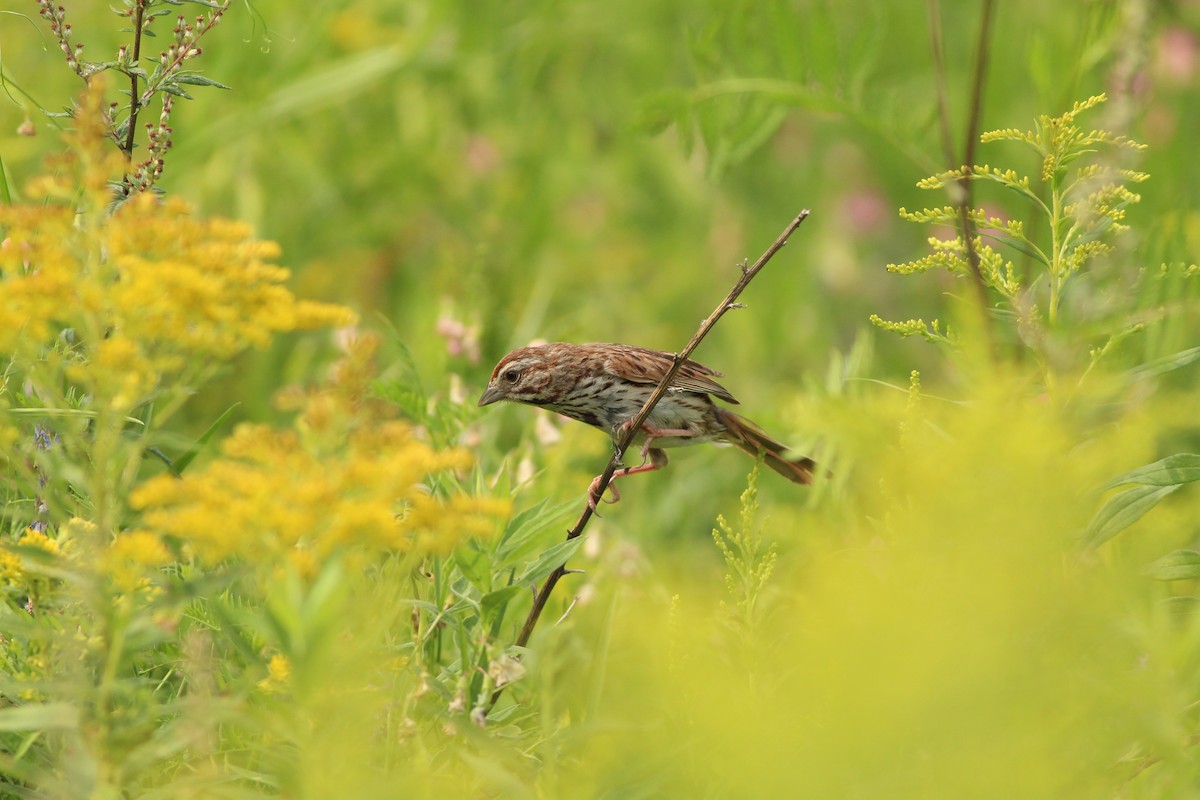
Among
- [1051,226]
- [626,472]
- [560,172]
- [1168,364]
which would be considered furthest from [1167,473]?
[560,172]

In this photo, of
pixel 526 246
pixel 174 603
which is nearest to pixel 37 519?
pixel 174 603

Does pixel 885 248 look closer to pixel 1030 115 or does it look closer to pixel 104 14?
pixel 1030 115

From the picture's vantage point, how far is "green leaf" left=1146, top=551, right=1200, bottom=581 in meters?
2.80

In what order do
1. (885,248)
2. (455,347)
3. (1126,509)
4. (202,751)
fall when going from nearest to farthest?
1. (202,751)
2. (1126,509)
3. (455,347)
4. (885,248)

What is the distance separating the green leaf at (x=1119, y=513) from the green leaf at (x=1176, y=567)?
100 mm

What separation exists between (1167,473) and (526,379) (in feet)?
8.18

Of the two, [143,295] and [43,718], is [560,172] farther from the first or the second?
[43,718]

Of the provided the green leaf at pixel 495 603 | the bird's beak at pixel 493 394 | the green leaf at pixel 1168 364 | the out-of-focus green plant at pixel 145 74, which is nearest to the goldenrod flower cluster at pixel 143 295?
the out-of-focus green plant at pixel 145 74

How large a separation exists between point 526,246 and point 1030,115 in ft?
10.2

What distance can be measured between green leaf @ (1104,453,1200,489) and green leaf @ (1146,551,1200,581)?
0.49 ft

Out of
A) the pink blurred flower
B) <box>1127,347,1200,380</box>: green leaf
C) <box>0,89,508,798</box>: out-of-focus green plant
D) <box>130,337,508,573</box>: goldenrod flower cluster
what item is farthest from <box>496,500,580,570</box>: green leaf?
the pink blurred flower

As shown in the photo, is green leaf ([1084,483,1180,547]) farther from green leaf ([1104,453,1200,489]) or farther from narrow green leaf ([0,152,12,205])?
narrow green leaf ([0,152,12,205])

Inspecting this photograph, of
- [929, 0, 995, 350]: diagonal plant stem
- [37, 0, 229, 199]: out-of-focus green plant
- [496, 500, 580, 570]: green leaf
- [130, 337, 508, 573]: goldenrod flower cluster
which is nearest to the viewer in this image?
[130, 337, 508, 573]: goldenrod flower cluster

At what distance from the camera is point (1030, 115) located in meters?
8.33
